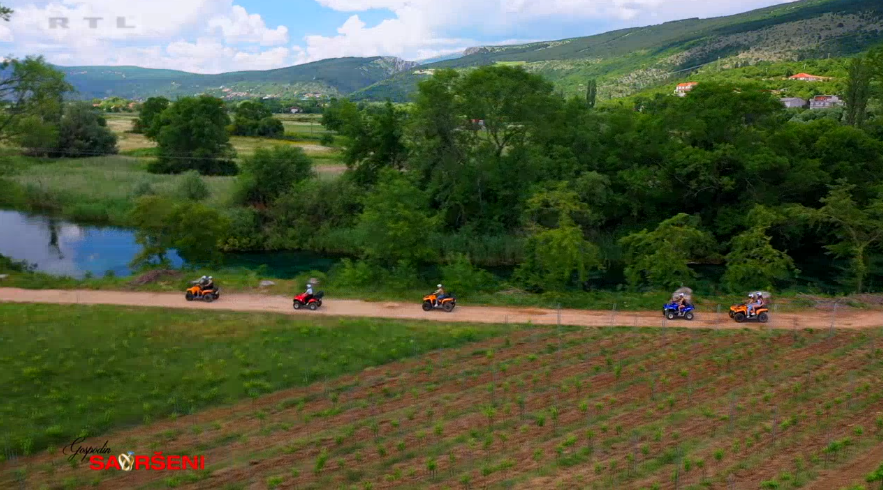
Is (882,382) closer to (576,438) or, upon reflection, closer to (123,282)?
(576,438)

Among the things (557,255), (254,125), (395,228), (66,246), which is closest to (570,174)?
(557,255)

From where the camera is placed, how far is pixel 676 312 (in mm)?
21219

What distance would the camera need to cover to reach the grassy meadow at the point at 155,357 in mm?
13836

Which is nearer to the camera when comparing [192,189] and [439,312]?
[439,312]

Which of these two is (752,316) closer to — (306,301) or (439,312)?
(439,312)

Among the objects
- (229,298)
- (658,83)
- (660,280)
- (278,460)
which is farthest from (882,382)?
(658,83)

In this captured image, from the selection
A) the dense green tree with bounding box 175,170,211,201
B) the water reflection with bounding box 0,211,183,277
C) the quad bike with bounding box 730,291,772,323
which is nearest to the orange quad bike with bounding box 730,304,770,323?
the quad bike with bounding box 730,291,772,323

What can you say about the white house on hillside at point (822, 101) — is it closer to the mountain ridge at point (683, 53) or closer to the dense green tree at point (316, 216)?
the mountain ridge at point (683, 53)

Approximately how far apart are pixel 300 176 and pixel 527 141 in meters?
15.9

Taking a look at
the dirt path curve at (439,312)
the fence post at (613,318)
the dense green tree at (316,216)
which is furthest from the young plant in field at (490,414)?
the dense green tree at (316,216)

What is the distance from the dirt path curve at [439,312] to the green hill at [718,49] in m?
88.1

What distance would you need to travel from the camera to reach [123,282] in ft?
79.2

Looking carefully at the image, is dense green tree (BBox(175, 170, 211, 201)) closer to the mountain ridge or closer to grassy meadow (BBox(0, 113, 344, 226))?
grassy meadow (BBox(0, 113, 344, 226))

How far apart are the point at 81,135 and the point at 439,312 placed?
56.2 meters
